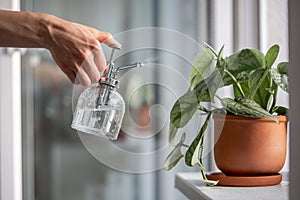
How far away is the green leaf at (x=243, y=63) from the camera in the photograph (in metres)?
0.87

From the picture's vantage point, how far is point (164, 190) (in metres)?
1.44

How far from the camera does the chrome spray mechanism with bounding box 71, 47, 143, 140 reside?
30.1 inches

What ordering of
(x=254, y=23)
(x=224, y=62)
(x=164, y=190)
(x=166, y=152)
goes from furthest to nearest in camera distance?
1. (x=164, y=190)
2. (x=254, y=23)
3. (x=166, y=152)
4. (x=224, y=62)

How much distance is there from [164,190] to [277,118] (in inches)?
25.8

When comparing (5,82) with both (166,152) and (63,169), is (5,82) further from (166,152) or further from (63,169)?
(166,152)

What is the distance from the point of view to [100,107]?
2.59 ft

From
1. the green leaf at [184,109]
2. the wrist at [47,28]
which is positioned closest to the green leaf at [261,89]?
the green leaf at [184,109]

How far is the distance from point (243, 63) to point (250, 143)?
0.14m

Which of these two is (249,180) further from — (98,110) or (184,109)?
(98,110)

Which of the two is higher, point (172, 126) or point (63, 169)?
point (172, 126)

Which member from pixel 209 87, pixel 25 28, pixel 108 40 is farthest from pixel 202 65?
pixel 25 28

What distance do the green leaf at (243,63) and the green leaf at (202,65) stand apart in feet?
0.14

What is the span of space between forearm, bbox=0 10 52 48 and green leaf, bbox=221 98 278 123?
31cm

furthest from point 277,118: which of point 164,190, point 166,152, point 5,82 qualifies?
point 5,82
